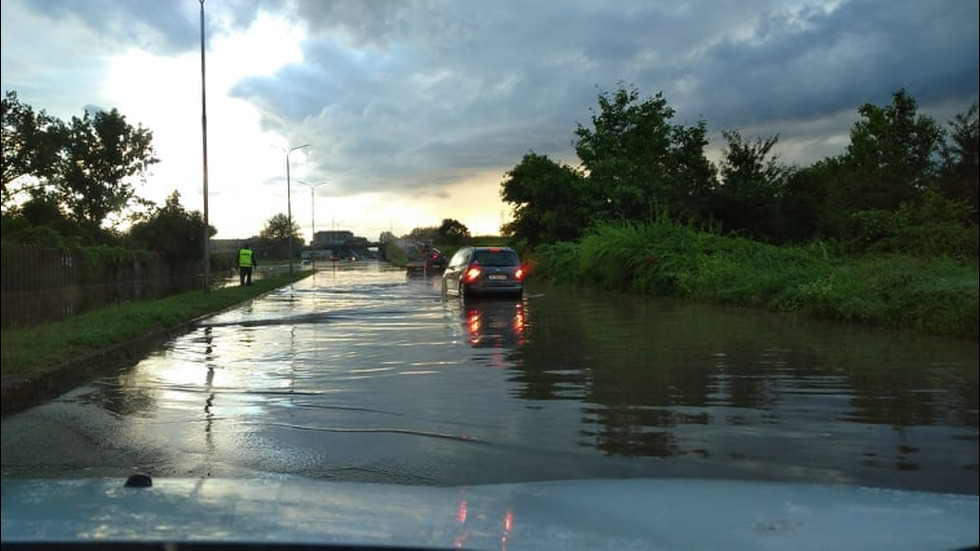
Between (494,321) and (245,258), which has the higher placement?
(245,258)

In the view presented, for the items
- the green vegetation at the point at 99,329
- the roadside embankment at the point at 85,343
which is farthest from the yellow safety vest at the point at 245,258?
the roadside embankment at the point at 85,343

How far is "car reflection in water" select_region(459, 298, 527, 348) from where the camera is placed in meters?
11.9

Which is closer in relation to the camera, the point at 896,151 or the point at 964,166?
the point at 964,166

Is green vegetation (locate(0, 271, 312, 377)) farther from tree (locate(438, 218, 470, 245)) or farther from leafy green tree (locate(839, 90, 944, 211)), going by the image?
tree (locate(438, 218, 470, 245))

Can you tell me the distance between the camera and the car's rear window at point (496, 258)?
66.7 ft

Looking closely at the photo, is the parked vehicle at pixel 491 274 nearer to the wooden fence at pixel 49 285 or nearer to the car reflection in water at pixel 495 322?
the car reflection in water at pixel 495 322

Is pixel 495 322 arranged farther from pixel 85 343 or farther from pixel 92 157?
pixel 92 157

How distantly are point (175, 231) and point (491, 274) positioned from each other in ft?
51.9

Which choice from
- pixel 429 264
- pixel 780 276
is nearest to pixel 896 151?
pixel 780 276

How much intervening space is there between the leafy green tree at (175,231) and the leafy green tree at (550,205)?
615 inches

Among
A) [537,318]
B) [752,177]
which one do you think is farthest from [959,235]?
[752,177]

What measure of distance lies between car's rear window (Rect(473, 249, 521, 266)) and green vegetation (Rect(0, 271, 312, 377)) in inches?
272

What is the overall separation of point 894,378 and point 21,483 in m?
7.44

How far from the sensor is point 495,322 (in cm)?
1489
